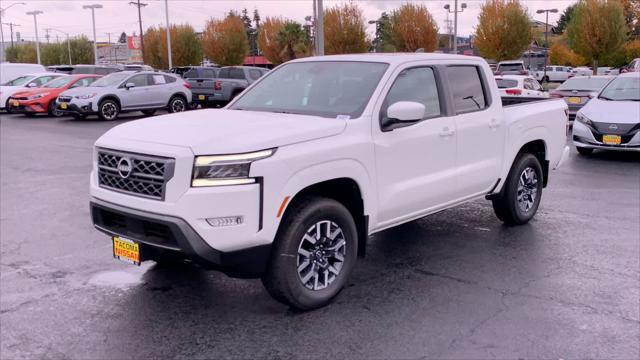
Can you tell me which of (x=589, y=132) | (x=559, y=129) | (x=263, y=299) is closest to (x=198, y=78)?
(x=589, y=132)

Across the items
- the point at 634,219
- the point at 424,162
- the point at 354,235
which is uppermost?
the point at 424,162

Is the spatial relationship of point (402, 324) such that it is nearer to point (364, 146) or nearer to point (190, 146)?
point (364, 146)

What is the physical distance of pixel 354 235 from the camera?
5008 mm

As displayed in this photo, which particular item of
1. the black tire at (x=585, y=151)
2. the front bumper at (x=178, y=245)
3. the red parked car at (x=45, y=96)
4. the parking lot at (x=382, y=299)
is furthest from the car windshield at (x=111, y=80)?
the front bumper at (x=178, y=245)

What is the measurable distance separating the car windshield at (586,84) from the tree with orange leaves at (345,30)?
2733 cm

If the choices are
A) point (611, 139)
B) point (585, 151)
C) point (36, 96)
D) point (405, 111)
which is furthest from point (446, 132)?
point (36, 96)

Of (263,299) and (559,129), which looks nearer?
(263,299)

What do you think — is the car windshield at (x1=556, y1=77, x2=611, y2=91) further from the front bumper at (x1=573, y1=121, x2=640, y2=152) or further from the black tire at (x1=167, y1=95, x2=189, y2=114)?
the black tire at (x1=167, y1=95, x2=189, y2=114)

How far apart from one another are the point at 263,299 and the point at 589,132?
9325 mm

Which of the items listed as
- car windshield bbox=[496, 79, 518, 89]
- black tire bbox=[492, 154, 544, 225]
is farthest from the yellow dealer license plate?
car windshield bbox=[496, 79, 518, 89]

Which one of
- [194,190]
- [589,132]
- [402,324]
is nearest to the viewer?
[194,190]

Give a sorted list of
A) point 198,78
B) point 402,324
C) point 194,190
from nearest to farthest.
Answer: point 194,190 → point 402,324 → point 198,78

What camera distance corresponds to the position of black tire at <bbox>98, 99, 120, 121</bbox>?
21.8m

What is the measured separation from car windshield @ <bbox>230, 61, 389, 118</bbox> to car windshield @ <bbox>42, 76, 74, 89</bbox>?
20.4 m
